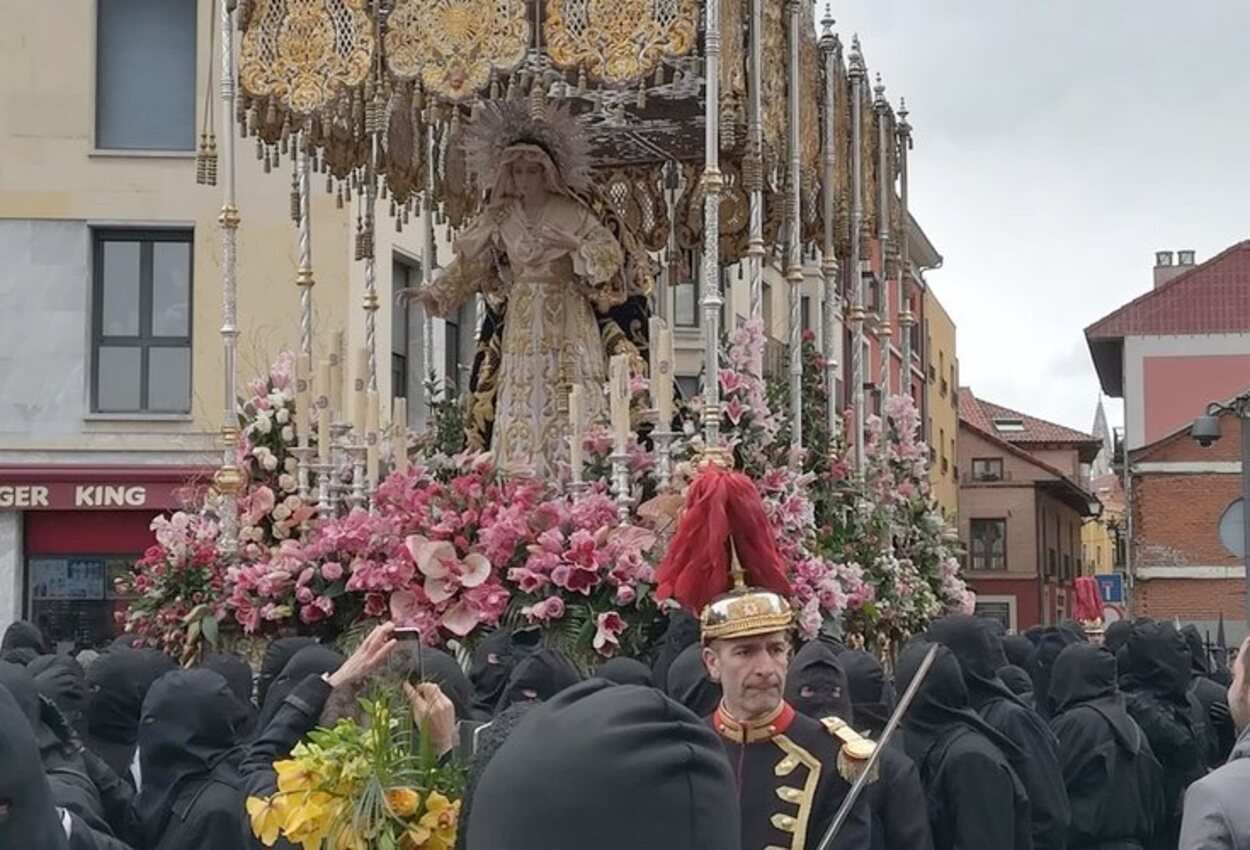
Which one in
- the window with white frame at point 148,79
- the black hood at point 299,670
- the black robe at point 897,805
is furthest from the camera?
the window with white frame at point 148,79

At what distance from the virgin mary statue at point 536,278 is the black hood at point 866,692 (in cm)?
490

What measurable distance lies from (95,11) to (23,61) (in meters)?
1.07

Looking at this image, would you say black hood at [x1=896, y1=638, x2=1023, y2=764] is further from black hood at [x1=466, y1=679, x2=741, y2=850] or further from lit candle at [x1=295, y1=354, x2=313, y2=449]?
black hood at [x1=466, y1=679, x2=741, y2=850]

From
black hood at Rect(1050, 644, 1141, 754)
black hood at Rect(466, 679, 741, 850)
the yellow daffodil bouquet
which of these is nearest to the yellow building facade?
black hood at Rect(1050, 644, 1141, 754)

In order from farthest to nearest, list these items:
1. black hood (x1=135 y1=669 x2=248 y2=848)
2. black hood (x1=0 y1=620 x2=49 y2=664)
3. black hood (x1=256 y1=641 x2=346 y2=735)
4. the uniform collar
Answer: black hood (x1=0 y1=620 x2=49 y2=664) < black hood (x1=256 y1=641 x2=346 y2=735) < black hood (x1=135 y1=669 x2=248 y2=848) < the uniform collar

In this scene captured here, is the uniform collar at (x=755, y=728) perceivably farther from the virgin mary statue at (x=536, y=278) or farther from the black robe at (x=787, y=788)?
the virgin mary statue at (x=536, y=278)

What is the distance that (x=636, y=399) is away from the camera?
12.1m

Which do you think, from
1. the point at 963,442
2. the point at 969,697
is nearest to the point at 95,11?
the point at 969,697

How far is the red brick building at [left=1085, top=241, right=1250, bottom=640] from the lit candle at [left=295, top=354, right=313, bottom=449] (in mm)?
30521

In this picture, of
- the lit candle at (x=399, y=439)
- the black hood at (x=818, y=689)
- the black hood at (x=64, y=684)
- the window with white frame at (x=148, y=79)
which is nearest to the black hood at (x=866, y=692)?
the black hood at (x=818, y=689)

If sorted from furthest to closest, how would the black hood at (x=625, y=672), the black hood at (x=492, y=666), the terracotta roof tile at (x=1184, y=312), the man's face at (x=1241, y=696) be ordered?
the terracotta roof tile at (x=1184, y=312), the black hood at (x=492, y=666), the black hood at (x=625, y=672), the man's face at (x=1241, y=696)

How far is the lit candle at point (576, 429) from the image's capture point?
10.9 meters

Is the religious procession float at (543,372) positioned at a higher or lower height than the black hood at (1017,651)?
higher

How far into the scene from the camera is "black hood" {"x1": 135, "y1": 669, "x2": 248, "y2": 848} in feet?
20.7
